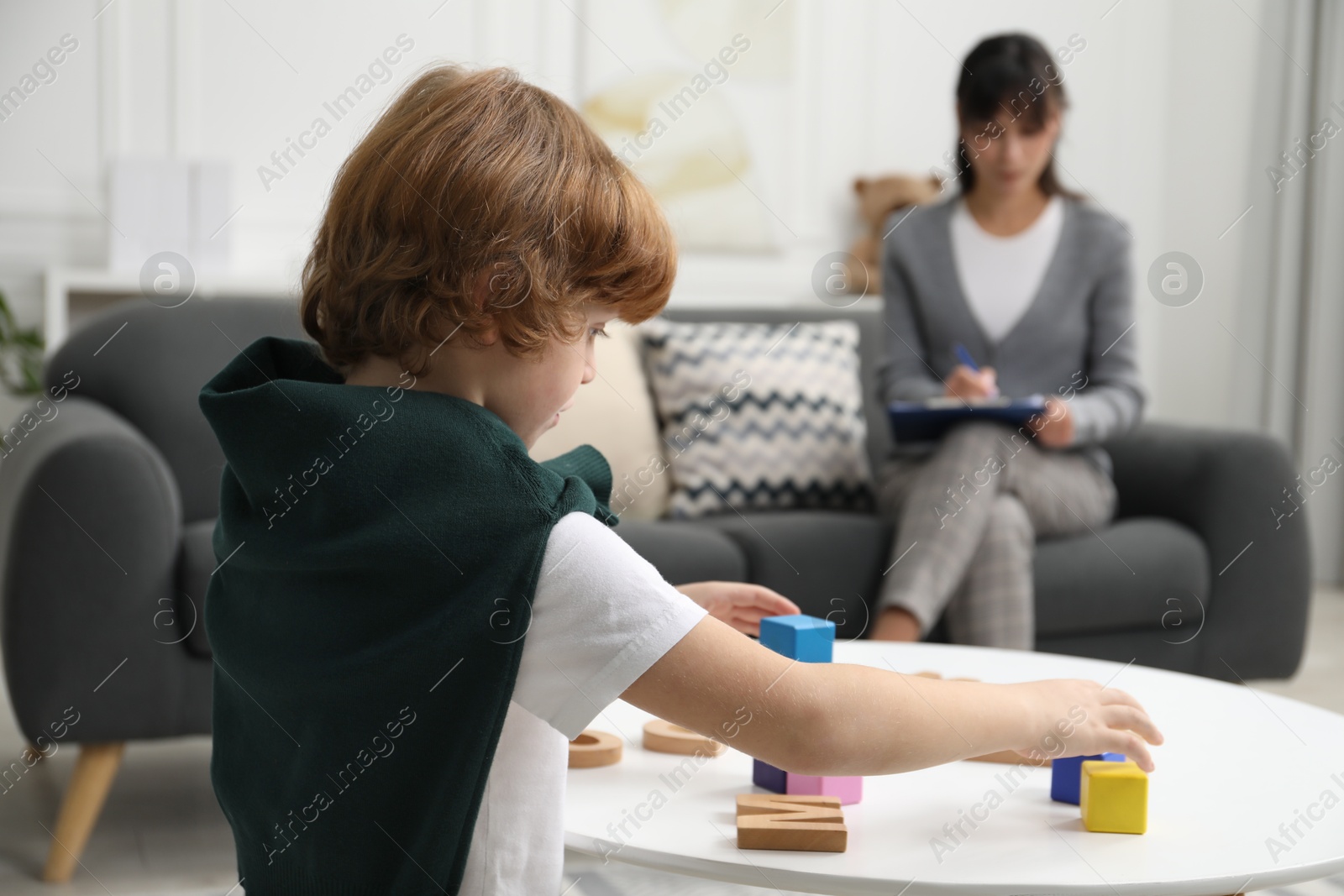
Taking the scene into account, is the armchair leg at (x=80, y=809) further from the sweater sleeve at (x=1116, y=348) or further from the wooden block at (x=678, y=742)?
the sweater sleeve at (x=1116, y=348)

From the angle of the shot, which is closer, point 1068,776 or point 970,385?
point 1068,776

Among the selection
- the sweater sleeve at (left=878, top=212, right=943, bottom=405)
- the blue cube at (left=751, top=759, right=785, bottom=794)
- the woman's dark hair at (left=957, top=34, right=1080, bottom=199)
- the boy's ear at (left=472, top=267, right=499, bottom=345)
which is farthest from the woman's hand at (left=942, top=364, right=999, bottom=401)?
the boy's ear at (left=472, top=267, right=499, bottom=345)

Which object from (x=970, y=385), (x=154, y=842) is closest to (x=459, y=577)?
(x=154, y=842)

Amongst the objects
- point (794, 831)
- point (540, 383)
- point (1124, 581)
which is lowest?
point (1124, 581)

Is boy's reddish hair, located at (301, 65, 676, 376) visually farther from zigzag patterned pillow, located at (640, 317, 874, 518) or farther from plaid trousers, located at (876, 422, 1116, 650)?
zigzag patterned pillow, located at (640, 317, 874, 518)

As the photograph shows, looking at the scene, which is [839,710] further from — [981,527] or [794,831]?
[981,527]

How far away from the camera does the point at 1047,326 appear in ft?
7.09

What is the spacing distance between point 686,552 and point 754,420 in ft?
1.44

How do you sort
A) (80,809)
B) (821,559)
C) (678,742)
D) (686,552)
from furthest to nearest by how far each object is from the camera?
(821,559), (686,552), (80,809), (678,742)

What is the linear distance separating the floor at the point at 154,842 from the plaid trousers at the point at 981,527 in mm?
514

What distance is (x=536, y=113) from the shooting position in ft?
1.99

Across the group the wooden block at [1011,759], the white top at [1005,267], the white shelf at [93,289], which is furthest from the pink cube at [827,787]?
the white shelf at [93,289]

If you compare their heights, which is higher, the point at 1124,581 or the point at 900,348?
the point at 900,348

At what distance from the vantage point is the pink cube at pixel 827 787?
0.76 meters
